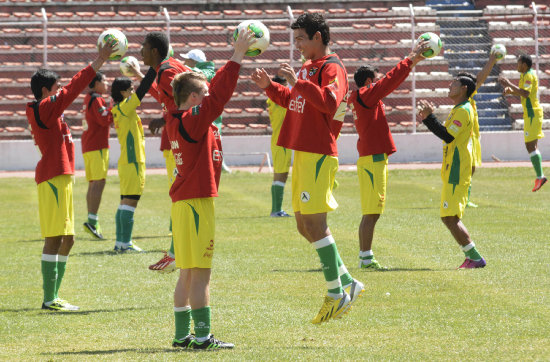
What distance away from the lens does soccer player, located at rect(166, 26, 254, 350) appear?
243 inches

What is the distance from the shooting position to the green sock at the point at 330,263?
7023mm

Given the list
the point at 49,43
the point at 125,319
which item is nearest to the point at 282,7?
the point at 49,43

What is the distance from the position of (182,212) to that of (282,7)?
25487 millimetres

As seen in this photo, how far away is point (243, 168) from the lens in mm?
25266

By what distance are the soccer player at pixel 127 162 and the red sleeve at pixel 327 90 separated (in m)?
5.05

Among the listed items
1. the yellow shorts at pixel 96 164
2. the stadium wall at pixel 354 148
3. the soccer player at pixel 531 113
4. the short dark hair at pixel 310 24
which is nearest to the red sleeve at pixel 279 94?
the short dark hair at pixel 310 24

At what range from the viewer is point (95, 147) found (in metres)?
13.7

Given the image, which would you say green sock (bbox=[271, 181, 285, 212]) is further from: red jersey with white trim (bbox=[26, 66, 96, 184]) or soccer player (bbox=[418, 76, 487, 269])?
red jersey with white trim (bbox=[26, 66, 96, 184])

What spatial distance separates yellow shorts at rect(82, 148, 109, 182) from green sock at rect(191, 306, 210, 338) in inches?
308

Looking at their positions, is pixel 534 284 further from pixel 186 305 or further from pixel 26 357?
pixel 26 357

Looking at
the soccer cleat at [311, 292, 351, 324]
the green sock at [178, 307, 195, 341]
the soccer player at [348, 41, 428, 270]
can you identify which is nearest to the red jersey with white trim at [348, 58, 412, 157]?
the soccer player at [348, 41, 428, 270]

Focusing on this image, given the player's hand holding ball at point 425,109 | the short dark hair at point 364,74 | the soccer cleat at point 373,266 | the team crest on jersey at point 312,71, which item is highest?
the team crest on jersey at point 312,71

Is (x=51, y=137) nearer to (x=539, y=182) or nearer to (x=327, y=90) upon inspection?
(x=327, y=90)

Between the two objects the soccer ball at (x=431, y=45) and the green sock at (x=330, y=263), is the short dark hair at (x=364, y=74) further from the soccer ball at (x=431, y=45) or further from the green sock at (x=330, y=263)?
the green sock at (x=330, y=263)
